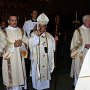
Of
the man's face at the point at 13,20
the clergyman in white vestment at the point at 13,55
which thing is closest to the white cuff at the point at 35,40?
the clergyman in white vestment at the point at 13,55

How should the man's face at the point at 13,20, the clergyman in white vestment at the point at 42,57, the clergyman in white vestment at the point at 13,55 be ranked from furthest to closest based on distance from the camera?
the clergyman in white vestment at the point at 42,57 < the clergyman in white vestment at the point at 13,55 < the man's face at the point at 13,20

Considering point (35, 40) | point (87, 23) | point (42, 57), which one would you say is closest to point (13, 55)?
point (35, 40)

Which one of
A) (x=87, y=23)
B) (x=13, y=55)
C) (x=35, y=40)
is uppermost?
(x=87, y=23)

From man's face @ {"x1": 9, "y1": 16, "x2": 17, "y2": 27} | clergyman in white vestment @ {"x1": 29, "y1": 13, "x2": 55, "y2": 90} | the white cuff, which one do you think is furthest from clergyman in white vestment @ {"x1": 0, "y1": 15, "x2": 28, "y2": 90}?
clergyman in white vestment @ {"x1": 29, "y1": 13, "x2": 55, "y2": 90}

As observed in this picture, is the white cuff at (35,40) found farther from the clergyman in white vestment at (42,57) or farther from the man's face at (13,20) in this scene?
the man's face at (13,20)

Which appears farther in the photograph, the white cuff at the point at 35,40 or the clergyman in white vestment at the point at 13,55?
the white cuff at the point at 35,40

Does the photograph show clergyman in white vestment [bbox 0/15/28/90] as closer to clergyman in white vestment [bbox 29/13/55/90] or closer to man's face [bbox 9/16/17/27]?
man's face [bbox 9/16/17/27]

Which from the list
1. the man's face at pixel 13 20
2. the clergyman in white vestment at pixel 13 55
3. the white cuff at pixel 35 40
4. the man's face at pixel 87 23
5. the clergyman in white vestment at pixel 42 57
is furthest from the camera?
the man's face at pixel 87 23

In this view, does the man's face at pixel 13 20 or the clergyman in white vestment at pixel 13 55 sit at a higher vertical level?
the man's face at pixel 13 20

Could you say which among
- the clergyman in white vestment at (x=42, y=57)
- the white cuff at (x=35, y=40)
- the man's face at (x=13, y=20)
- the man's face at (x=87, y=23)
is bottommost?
the clergyman in white vestment at (x=42, y=57)

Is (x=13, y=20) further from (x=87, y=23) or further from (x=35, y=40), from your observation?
(x=87, y=23)

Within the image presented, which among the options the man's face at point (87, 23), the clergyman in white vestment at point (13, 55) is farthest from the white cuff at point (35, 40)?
the man's face at point (87, 23)

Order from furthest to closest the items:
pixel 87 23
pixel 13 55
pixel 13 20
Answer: pixel 87 23, pixel 13 55, pixel 13 20

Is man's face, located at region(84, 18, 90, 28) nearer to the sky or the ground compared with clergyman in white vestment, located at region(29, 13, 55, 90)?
nearer to the sky
